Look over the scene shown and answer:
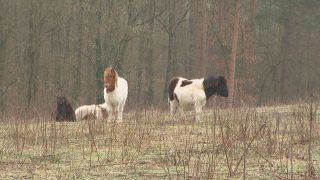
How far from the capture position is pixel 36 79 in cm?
3466

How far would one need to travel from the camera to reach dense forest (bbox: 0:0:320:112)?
107ft

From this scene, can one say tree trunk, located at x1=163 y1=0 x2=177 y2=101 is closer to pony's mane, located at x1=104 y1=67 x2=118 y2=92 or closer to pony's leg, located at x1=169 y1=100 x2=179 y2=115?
pony's leg, located at x1=169 y1=100 x2=179 y2=115

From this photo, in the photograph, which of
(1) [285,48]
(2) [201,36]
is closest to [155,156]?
(2) [201,36]

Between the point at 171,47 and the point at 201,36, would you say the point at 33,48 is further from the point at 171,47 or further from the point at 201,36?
the point at 171,47

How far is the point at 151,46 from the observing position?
1631 inches

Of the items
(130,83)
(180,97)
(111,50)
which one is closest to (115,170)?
(180,97)

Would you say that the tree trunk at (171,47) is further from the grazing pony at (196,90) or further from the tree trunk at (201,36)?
the grazing pony at (196,90)

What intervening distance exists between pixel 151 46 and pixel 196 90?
25732 mm

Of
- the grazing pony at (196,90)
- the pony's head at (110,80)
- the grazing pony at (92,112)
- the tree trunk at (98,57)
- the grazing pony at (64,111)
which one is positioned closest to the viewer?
the pony's head at (110,80)

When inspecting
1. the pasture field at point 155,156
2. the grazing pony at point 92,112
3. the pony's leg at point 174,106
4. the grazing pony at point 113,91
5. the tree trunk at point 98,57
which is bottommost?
the pasture field at point 155,156

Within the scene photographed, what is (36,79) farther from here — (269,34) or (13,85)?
(269,34)

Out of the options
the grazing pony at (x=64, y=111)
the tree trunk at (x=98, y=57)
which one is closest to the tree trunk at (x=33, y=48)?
the tree trunk at (x=98, y=57)

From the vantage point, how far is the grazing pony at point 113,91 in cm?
1527

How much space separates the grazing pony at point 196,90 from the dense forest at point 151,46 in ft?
35.3
